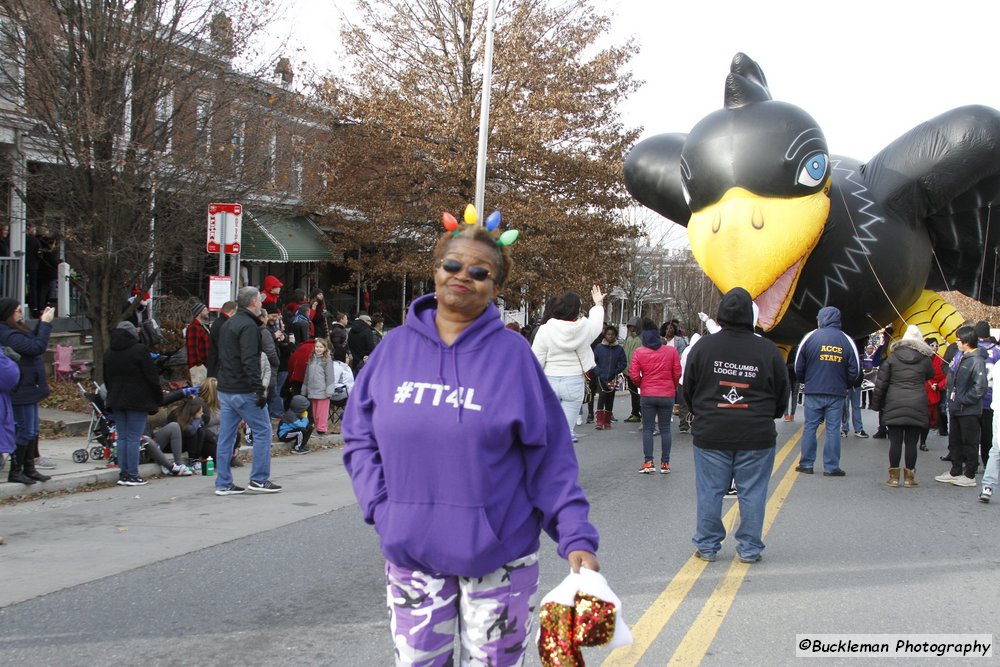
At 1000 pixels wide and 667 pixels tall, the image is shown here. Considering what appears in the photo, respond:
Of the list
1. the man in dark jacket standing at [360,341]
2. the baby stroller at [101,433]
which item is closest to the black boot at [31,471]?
the baby stroller at [101,433]

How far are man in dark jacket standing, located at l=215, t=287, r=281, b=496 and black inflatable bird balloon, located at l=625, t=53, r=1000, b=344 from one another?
5.35 meters

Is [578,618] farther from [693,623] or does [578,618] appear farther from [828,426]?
[828,426]

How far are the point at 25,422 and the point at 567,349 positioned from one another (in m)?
5.12

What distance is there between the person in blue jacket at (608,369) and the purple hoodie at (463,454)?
11.7 m

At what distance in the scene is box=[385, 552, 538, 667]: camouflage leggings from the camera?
2748 mm

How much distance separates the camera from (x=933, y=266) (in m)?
12.6

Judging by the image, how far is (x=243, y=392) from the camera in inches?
328

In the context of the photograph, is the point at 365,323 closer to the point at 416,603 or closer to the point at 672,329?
the point at 672,329

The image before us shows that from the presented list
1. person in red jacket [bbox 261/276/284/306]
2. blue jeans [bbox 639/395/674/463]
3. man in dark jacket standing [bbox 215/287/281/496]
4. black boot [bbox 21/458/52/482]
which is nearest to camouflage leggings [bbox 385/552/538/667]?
man in dark jacket standing [bbox 215/287/281/496]

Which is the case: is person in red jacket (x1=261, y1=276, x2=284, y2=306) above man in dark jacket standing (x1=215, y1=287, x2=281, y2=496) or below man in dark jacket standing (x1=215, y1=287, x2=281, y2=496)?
above

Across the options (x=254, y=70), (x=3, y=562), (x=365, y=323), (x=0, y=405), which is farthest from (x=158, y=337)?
(x=3, y=562)

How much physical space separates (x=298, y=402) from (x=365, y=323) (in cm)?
340

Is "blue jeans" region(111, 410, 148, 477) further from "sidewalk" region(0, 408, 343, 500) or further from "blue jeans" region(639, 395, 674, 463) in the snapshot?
"blue jeans" region(639, 395, 674, 463)

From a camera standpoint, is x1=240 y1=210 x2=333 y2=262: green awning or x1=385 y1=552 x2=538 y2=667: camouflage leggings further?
x1=240 y1=210 x2=333 y2=262: green awning
